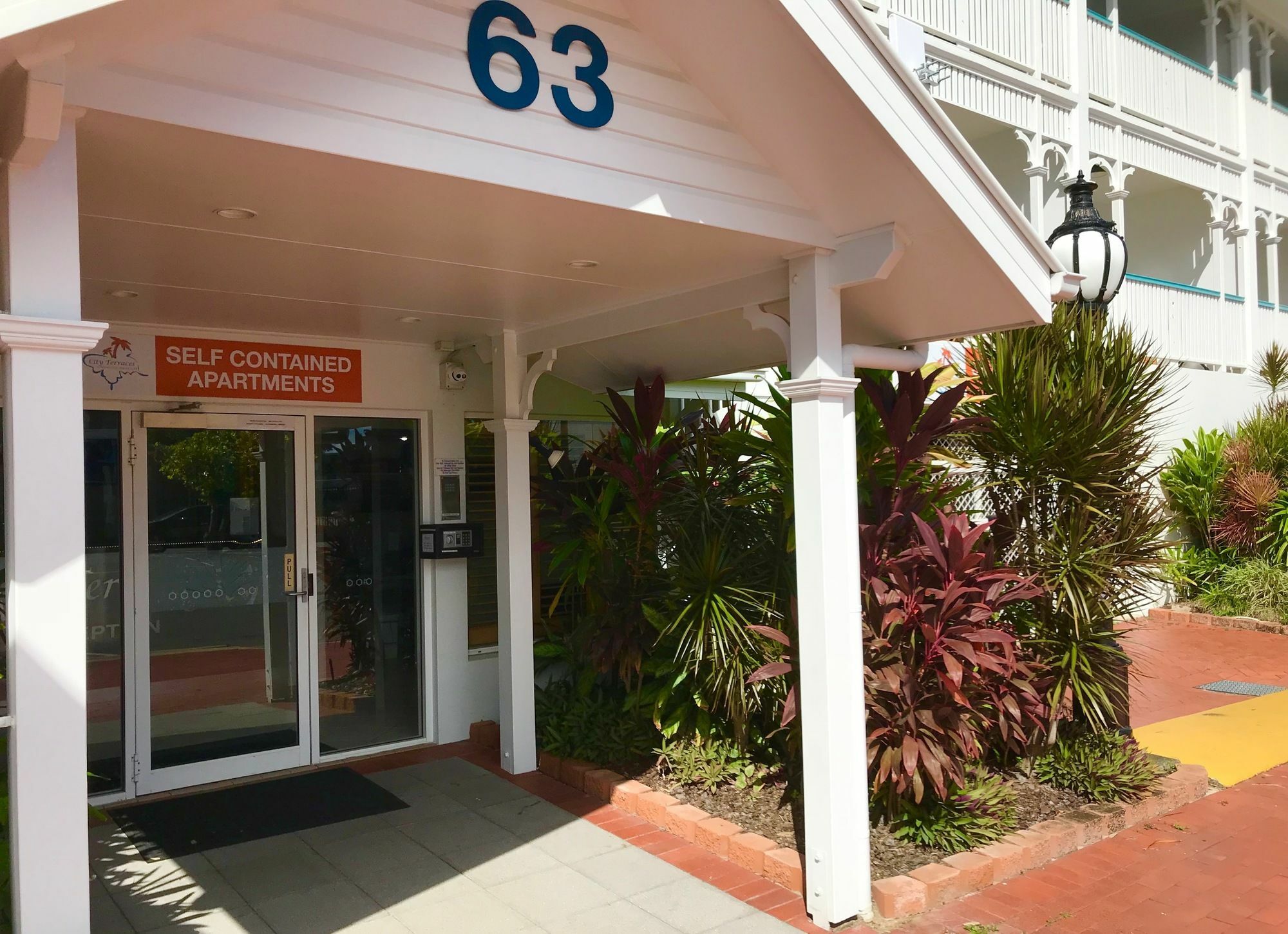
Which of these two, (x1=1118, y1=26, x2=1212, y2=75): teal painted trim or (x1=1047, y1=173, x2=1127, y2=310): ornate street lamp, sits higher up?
(x1=1118, y1=26, x2=1212, y2=75): teal painted trim

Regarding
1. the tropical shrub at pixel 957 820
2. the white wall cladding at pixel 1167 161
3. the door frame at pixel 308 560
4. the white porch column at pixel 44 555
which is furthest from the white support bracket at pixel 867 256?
the white wall cladding at pixel 1167 161

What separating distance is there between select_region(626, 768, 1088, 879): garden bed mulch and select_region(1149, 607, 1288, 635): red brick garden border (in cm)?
737

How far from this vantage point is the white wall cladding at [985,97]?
10539 millimetres

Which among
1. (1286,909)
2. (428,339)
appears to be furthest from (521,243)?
(1286,909)

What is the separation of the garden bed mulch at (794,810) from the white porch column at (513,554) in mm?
820

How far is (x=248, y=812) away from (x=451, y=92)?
4124mm

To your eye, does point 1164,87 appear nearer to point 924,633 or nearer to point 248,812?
point 924,633

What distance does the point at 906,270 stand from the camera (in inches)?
176

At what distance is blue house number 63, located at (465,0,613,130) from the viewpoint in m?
3.18

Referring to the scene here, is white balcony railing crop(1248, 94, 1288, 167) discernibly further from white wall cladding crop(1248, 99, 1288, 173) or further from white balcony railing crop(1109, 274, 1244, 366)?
white balcony railing crop(1109, 274, 1244, 366)

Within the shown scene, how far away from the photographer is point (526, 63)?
3.29 m

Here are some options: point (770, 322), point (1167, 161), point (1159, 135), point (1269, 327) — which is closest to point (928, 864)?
point (770, 322)

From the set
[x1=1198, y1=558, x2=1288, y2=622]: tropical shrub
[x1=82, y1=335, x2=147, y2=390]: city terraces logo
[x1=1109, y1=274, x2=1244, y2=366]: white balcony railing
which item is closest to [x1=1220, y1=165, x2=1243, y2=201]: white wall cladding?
[x1=1109, y1=274, x2=1244, y2=366]: white balcony railing

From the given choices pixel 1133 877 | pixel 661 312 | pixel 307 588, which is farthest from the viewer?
pixel 307 588
